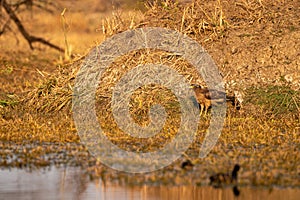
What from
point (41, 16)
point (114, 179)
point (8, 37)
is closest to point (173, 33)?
point (114, 179)

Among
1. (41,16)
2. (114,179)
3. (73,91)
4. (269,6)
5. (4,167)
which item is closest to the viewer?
(114,179)

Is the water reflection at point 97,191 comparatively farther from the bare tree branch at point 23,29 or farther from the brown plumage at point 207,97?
the bare tree branch at point 23,29

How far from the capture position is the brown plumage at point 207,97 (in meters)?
12.1

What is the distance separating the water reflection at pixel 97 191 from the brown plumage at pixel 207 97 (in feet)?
14.4

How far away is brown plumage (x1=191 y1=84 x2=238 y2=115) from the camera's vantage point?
12109 millimetres

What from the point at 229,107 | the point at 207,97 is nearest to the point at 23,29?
the point at 229,107

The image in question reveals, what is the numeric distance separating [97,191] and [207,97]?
4972 mm

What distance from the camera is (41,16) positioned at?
26.4m

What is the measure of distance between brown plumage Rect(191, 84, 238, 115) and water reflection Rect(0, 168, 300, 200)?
4.38 m

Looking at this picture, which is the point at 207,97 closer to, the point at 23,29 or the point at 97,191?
the point at 97,191

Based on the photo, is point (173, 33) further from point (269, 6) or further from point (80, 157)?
point (80, 157)

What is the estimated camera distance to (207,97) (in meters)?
12.1

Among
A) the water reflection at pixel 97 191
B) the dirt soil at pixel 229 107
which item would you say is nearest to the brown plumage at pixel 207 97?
the dirt soil at pixel 229 107

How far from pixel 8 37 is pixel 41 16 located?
7.93 ft
